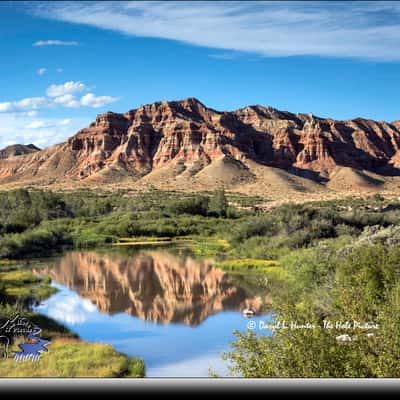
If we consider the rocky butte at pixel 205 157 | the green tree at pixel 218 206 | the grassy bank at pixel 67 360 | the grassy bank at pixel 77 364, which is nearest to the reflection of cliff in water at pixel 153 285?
the grassy bank at pixel 67 360

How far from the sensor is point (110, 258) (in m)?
27.3

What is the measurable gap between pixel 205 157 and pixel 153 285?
7317cm

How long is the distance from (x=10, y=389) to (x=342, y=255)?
14432mm

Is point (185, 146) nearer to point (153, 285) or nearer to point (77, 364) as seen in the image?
point (153, 285)

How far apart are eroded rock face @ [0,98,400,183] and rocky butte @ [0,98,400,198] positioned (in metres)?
0.17

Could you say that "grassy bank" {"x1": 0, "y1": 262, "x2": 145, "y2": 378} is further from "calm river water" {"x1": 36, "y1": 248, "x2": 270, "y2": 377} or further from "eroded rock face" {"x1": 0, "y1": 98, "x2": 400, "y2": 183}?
"eroded rock face" {"x1": 0, "y1": 98, "x2": 400, "y2": 183}

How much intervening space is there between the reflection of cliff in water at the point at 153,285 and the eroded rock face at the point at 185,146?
64464 mm

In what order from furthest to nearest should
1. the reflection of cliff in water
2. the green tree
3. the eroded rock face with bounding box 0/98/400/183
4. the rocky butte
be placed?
the eroded rock face with bounding box 0/98/400/183 < the rocky butte < the green tree < the reflection of cliff in water

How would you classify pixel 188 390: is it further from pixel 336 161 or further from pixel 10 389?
pixel 336 161

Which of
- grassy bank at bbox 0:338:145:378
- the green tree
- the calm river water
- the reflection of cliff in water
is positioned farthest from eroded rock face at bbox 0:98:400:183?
grassy bank at bbox 0:338:145:378

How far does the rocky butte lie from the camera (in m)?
85.9

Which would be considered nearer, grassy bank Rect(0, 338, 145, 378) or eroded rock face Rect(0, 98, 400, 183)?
grassy bank Rect(0, 338, 145, 378)

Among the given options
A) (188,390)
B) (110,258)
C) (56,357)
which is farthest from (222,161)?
A: (188,390)

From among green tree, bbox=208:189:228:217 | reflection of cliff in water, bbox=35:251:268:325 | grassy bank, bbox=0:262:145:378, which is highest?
grassy bank, bbox=0:262:145:378
